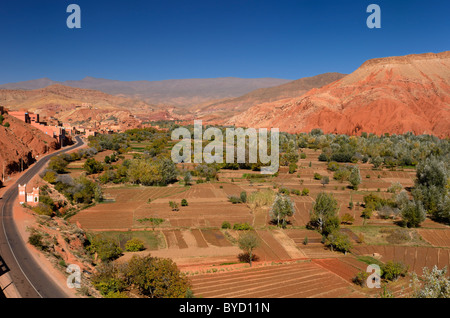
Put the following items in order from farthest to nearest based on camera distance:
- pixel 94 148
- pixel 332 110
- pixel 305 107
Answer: pixel 305 107 → pixel 332 110 → pixel 94 148

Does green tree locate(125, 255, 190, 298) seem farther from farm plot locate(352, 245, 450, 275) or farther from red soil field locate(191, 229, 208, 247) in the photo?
farm plot locate(352, 245, 450, 275)

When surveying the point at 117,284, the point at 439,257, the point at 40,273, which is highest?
the point at 40,273

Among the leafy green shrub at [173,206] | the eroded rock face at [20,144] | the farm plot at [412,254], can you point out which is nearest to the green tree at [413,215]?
the farm plot at [412,254]

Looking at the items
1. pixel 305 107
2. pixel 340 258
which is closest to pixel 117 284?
pixel 340 258
